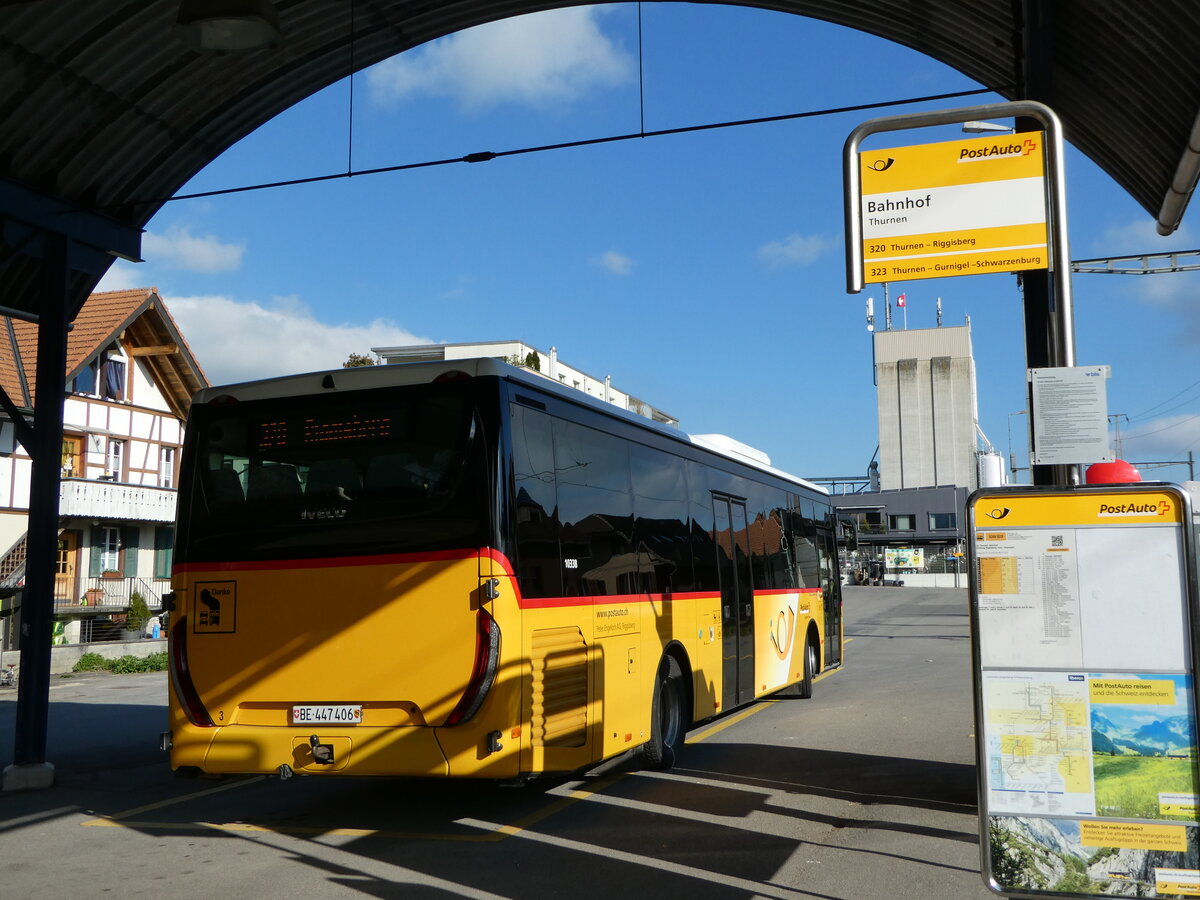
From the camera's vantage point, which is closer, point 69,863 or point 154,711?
point 69,863

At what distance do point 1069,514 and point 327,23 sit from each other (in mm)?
8340

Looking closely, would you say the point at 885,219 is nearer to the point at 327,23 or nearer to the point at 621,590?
the point at 621,590

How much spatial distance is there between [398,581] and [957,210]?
417 cm

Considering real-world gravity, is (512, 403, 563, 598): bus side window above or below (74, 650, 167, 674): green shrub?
above

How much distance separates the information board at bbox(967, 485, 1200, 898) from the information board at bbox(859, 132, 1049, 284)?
1.43m

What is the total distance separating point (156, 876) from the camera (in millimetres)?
7043

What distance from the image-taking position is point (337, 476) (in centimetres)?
822

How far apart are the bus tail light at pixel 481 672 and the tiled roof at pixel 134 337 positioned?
31.1 metres

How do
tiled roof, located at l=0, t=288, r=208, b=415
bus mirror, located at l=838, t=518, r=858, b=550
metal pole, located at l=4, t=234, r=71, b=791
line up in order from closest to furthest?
metal pole, located at l=4, t=234, r=71, b=791
bus mirror, located at l=838, t=518, r=858, b=550
tiled roof, located at l=0, t=288, r=208, b=415

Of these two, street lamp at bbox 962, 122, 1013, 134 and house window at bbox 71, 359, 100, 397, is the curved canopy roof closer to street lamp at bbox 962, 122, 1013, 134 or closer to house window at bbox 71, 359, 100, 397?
street lamp at bbox 962, 122, 1013, 134

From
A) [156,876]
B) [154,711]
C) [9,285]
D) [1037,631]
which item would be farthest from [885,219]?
[154,711]

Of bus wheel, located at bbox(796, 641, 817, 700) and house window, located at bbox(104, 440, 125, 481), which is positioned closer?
bus wheel, located at bbox(796, 641, 817, 700)

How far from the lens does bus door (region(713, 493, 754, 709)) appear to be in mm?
12391

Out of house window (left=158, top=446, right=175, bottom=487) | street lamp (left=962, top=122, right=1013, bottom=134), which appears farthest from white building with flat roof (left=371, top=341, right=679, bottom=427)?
street lamp (left=962, top=122, right=1013, bottom=134)
